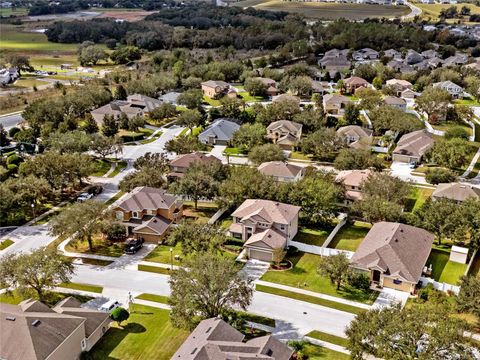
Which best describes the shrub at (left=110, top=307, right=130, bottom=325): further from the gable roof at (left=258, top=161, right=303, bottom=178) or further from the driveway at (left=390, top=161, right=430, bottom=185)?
the driveway at (left=390, top=161, right=430, bottom=185)

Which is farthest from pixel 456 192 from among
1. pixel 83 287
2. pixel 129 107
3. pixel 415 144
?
pixel 129 107

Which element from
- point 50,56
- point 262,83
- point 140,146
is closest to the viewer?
point 140,146

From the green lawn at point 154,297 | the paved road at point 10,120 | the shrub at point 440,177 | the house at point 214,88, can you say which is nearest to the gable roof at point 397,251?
the green lawn at point 154,297

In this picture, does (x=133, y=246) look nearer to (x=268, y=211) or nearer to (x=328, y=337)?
(x=268, y=211)

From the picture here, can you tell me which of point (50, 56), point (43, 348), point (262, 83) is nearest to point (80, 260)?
point (43, 348)

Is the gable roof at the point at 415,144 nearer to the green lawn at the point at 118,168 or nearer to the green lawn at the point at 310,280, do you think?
the green lawn at the point at 310,280

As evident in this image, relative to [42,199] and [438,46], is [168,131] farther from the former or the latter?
[438,46]

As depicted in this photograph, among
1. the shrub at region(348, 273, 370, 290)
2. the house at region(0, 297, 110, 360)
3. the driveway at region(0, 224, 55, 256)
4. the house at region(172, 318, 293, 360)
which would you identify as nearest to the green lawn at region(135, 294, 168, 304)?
the house at region(0, 297, 110, 360)
